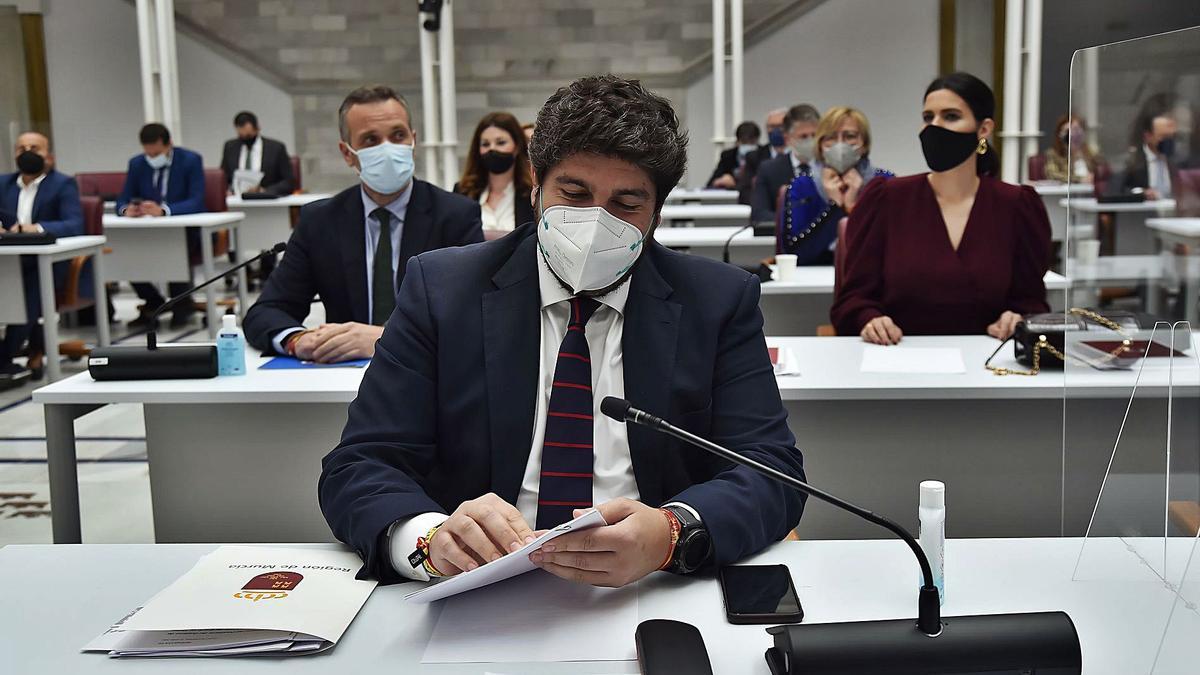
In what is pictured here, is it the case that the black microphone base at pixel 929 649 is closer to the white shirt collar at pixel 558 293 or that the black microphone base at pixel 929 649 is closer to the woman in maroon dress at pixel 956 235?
the white shirt collar at pixel 558 293

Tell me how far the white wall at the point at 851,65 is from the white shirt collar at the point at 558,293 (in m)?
10.8

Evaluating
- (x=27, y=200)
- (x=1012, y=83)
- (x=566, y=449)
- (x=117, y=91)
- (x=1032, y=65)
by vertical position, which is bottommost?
(x=566, y=449)

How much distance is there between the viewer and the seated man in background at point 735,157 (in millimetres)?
9859

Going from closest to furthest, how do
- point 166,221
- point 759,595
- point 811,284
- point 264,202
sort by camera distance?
1. point 759,595
2. point 811,284
3. point 166,221
4. point 264,202

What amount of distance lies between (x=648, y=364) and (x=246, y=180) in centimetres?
908

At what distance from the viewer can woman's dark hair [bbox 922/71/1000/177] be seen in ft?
10.0

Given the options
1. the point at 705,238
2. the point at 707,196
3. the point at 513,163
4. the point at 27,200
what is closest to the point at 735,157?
the point at 707,196

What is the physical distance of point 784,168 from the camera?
21.7 feet

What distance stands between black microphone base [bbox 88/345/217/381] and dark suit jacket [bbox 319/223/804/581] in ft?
3.65

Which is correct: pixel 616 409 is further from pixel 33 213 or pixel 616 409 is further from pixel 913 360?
pixel 33 213

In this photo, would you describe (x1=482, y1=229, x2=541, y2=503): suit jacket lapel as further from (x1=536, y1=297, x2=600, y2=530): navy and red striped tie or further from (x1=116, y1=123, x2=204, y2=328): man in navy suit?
(x1=116, y1=123, x2=204, y2=328): man in navy suit

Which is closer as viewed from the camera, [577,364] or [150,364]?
[577,364]

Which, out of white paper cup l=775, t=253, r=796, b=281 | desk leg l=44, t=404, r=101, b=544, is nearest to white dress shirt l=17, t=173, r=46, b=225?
desk leg l=44, t=404, r=101, b=544

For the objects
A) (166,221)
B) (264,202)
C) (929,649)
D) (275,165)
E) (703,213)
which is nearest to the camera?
(929,649)
